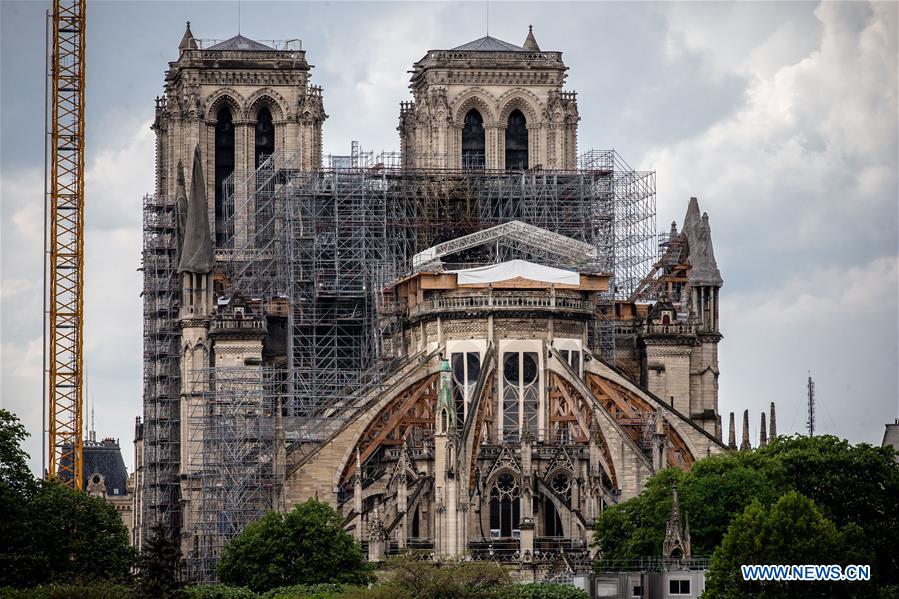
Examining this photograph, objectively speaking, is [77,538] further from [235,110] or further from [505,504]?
[235,110]

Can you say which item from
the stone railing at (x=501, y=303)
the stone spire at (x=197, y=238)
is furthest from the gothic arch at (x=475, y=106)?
the stone railing at (x=501, y=303)

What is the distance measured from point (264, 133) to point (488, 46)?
12585 millimetres

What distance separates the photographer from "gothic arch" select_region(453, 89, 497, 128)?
170750 millimetres

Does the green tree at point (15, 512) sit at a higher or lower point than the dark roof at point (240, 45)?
lower

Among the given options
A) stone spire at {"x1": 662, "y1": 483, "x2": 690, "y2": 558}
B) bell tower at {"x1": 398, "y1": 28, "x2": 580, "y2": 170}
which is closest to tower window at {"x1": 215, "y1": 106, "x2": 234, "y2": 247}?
bell tower at {"x1": 398, "y1": 28, "x2": 580, "y2": 170}

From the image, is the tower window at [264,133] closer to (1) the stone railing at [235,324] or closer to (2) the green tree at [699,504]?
(1) the stone railing at [235,324]

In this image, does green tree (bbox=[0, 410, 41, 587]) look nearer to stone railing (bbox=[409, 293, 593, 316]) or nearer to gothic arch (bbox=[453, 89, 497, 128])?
stone railing (bbox=[409, 293, 593, 316])

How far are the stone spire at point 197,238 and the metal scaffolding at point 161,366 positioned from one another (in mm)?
3066

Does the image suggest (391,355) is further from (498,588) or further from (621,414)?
(498,588)

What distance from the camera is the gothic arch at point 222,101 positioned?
172 meters

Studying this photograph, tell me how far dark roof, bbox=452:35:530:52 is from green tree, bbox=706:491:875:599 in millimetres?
55444

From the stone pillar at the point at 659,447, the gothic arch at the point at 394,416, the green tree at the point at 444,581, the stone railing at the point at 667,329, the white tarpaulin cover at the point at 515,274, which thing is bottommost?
the green tree at the point at 444,581

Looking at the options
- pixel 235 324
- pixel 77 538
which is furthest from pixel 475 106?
pixel 77 538

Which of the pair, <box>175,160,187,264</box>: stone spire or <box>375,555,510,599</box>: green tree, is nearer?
<box>375,555,510,599</box>: green tree
